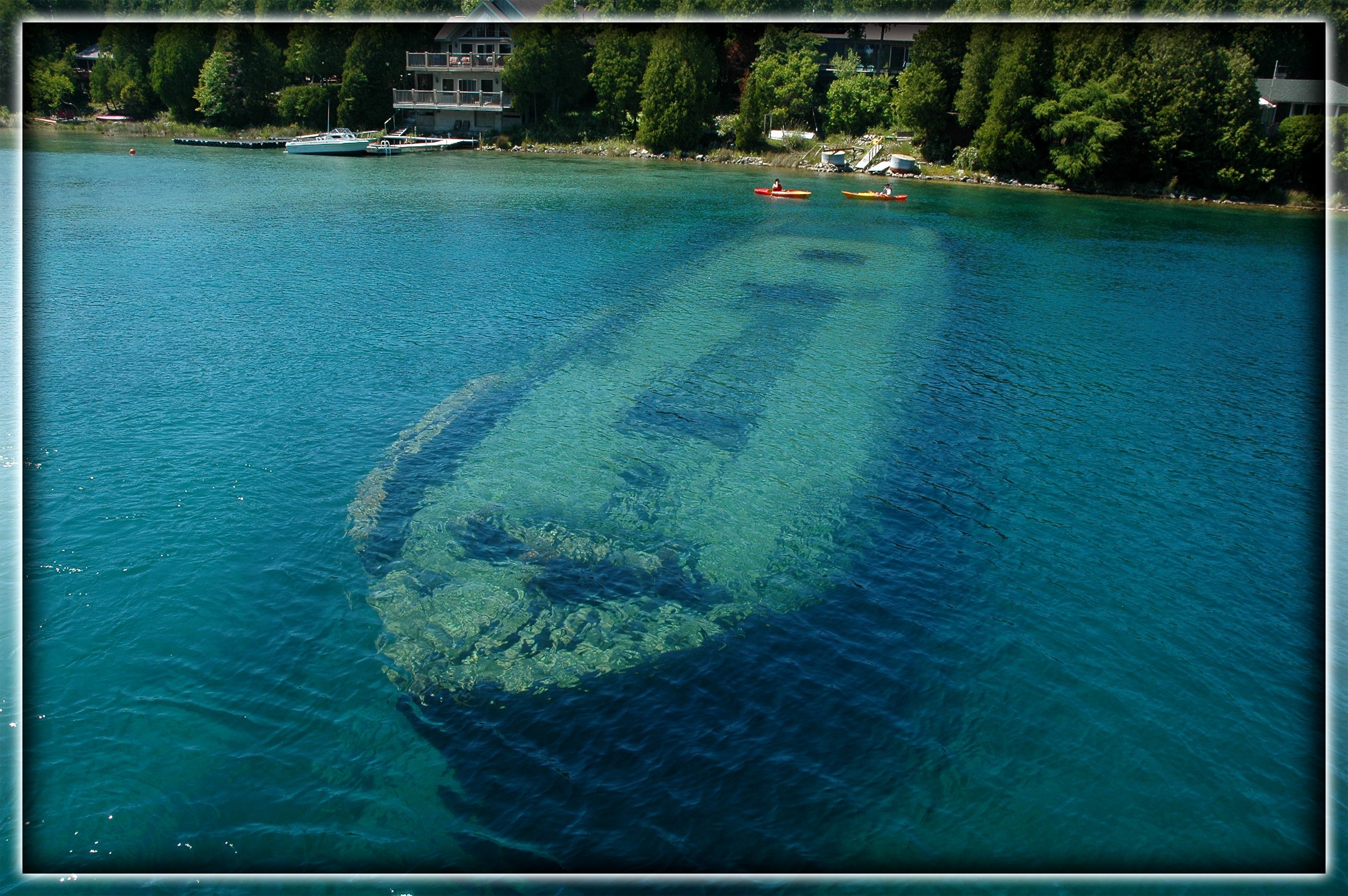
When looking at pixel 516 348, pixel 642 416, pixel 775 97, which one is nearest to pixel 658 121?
pixel 775 97

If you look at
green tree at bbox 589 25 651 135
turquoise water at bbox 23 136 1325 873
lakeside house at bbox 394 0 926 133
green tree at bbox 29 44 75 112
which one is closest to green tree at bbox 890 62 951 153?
lakeside house at bbox 394 0 926 133

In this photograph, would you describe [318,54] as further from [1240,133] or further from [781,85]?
[1240,133]

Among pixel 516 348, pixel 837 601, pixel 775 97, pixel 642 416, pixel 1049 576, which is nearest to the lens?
pixel 837 601

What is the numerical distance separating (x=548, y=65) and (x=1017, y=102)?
→ 2160 inches

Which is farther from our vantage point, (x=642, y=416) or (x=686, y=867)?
(x=642, y=416)

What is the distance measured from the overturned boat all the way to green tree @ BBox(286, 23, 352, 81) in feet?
296

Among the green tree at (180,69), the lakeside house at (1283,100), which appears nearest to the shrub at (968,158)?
the lakeside house at (1283,100)

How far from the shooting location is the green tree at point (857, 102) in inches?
3834

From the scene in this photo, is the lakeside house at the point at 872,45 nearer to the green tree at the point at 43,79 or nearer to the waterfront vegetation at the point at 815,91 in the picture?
the waterfront vegetation at the point at 815,91

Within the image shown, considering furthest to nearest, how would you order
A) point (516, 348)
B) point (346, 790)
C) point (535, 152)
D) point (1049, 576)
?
point (535, 152), point (516, 348), point (1049, 576), point (346, 790)

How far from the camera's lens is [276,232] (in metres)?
51.8

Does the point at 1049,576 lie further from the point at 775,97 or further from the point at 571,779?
→ the point at 775,97

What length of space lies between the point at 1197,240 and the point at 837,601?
2144 inches

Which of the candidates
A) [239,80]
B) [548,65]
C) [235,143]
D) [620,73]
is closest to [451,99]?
[548,65]
